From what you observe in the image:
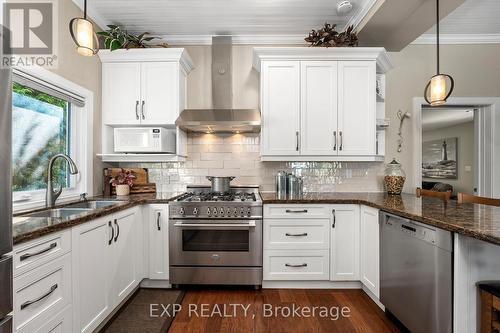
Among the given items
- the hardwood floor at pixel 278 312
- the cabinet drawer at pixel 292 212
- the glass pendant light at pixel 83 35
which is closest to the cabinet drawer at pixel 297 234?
the cabinet drawer at pixel 292 212

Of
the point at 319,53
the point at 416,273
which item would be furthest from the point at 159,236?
the point at 319,53

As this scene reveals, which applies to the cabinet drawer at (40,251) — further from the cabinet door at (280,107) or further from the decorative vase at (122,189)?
the cabinet door at (280,107)

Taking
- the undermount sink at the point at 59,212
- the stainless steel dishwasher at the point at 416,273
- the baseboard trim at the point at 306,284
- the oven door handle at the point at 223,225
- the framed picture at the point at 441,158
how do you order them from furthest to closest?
1. the framed picture at the point at 441,158
2. the baseboard trim at the point at 306,284
3. the oven door handle at the point at 223,225
4. the undermount sink at the point at 59,212
5. the stainless steel dishwasher at the point at 416,273

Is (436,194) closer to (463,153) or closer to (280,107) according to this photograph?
(280,107)

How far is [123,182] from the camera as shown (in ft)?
9.46

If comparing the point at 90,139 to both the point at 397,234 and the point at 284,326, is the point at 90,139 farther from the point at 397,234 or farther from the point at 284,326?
the point at 397,234

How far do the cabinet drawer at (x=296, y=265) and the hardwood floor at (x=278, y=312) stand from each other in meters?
0.15

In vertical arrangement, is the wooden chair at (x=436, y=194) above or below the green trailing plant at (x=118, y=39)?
below

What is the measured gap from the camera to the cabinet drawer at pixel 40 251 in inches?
45.9

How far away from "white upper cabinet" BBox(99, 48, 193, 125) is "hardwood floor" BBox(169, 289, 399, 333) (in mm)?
1850

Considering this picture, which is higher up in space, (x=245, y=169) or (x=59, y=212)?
(x=245, y=169)

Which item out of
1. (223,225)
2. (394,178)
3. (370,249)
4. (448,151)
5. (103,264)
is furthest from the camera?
(448,151)

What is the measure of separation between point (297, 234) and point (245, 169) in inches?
41.5


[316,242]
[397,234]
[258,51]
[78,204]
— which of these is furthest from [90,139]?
[397,234]
